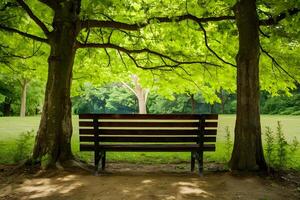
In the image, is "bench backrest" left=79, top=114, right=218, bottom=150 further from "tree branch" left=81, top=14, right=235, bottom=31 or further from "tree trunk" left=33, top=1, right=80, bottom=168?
"tree branch" left=81, top=14, right=235, bottom=31

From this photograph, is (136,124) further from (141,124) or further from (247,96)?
(247,96)

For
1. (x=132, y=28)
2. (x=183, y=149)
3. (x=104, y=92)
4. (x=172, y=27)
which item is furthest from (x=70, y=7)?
(x=104, y=92)

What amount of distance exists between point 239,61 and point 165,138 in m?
2.09

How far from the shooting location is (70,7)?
28.0 ft

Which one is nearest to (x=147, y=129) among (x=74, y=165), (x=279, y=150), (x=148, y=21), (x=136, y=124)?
(x=136, y=124)

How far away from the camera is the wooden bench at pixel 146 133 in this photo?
773 centimetres

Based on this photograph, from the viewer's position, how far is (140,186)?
6629mm

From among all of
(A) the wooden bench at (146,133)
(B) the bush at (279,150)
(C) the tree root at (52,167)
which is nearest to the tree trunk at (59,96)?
(C) the tree root at (52,167)

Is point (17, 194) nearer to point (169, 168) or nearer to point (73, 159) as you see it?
point (73, 159)

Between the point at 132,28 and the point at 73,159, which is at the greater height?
the point at 132,28

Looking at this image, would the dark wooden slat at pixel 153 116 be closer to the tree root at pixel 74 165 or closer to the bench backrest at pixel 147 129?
the bench backrest at pixel 147 129

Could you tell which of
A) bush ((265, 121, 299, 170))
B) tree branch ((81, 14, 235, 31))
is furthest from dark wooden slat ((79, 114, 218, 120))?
tree branch ((81, 14, 235, 31))

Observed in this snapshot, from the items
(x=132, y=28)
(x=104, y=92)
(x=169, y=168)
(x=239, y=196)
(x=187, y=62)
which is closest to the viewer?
(x=239, y=196)

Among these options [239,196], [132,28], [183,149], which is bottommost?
[239,196]
